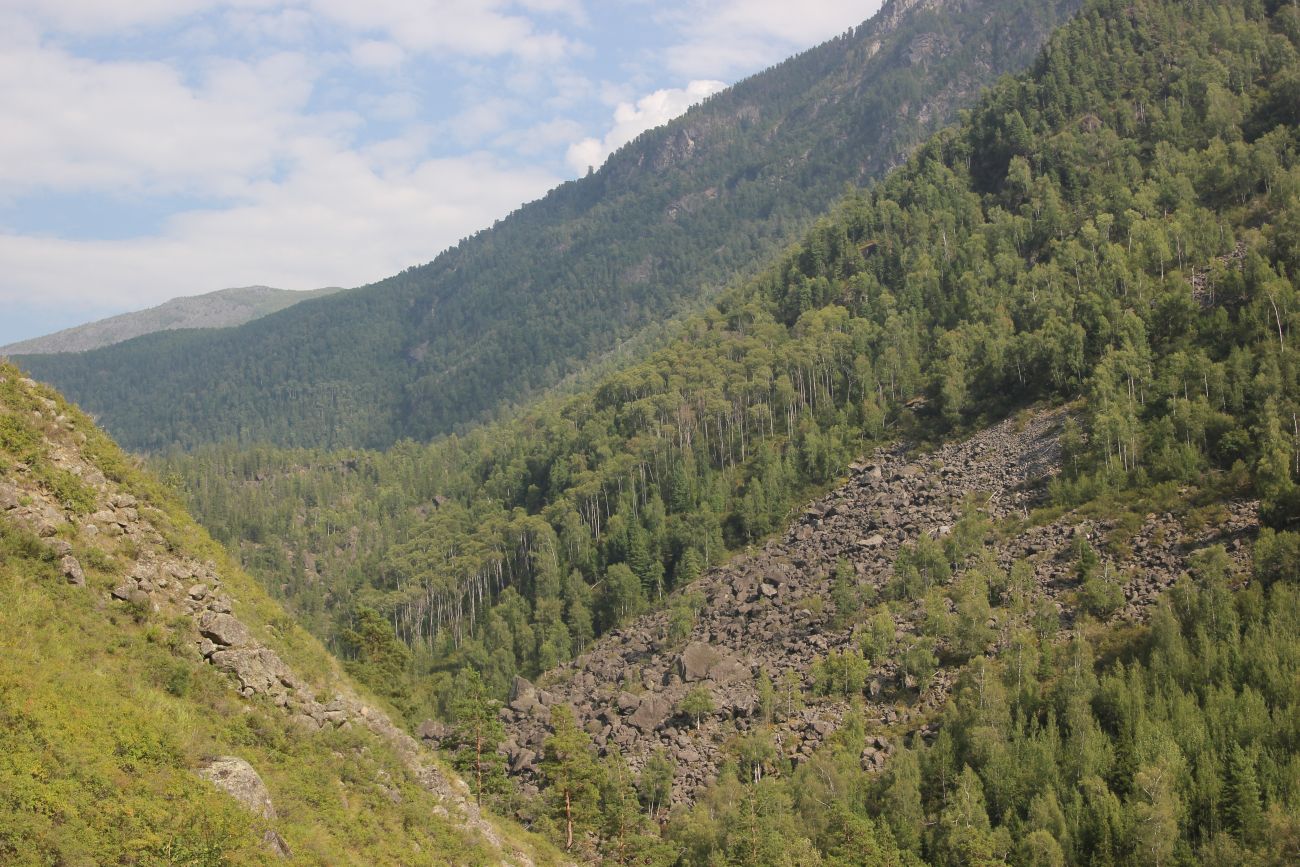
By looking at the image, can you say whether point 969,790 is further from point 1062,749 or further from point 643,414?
point 643,414

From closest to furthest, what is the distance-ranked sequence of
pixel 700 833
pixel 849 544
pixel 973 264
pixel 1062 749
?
pixel 700 833 < pixel 1062 749 < pixel 849 544 < pixel 973 264

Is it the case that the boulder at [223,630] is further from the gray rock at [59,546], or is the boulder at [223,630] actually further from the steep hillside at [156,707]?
the gray rock at [59,546]

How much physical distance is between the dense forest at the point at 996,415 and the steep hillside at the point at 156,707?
985 inches

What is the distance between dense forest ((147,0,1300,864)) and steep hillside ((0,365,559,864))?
2501 cm

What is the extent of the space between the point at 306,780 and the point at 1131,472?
3528 inches

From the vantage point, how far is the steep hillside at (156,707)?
22391 mm

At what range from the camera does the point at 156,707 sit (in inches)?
1076

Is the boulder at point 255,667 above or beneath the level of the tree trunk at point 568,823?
above

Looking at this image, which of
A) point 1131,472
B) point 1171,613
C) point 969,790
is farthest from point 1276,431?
point 969,790

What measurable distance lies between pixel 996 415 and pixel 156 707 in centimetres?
11517

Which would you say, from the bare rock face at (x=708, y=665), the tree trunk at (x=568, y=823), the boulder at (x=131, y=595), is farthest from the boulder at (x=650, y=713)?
the boulder at (x=131, y=595)

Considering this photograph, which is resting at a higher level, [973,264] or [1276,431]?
[973,264]

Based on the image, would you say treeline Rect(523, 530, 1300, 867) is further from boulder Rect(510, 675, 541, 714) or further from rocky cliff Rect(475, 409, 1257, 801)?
boulder Rect(510, 675, 541, 714)

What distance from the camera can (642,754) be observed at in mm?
80312
